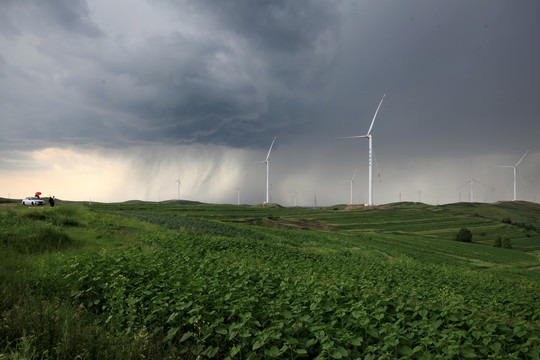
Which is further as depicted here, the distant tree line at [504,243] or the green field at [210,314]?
Answer: the distant tree line at [504,243]

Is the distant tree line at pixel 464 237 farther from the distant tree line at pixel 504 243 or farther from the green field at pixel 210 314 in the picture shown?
the green field at pixel 210 314

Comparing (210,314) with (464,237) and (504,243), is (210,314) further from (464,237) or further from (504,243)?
(504,243)

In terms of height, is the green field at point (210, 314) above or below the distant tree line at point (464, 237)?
above

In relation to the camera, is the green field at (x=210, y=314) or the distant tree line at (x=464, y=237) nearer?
the green field at (x=210, y=314)

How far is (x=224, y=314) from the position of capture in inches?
318

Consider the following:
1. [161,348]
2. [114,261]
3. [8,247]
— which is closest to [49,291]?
[114,261]

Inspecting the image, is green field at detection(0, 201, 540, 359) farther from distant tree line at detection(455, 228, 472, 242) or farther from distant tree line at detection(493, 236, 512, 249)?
distant tree line at detection(493, 236, 512, 249)

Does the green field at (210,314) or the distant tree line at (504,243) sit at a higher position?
the green field at (210,314)

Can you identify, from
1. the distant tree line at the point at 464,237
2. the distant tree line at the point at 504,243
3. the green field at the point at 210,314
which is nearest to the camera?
the green field at the point at 210,314

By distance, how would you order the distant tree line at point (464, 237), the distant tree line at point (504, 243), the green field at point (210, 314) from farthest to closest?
the distant tree line at point (464, 237) → the distant tree line at point (504, 243) → the green field at point (210, 314)

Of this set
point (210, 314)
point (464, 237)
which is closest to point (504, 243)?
point (464, 237)

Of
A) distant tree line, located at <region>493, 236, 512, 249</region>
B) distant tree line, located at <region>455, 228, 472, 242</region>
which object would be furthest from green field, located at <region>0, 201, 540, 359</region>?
distant tree line, located at <region>493, 236, 512, 249</region>

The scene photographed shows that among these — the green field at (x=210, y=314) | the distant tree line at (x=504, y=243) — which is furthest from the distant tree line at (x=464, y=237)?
the green field at (x=210, y=314)

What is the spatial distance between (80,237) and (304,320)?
1738cm
